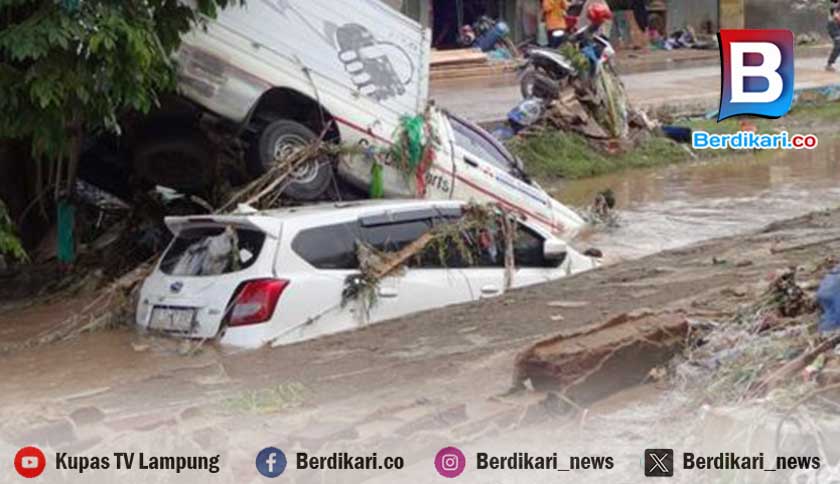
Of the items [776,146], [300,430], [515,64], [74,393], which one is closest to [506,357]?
[300,430]

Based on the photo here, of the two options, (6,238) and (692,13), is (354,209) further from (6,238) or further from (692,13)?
(692,13)

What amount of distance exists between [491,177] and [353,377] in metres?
4.82

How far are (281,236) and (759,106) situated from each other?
1659 cm

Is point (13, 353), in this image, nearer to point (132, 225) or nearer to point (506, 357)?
point (132, 225)

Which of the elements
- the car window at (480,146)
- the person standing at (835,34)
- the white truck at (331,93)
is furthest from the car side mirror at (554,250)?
the person standing at (835,34)

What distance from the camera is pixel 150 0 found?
399 inches

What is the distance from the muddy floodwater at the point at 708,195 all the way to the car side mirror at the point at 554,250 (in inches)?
104

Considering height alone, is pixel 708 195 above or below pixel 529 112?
below

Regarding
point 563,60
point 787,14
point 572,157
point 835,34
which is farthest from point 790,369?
point 787,14

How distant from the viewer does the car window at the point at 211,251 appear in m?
9.05

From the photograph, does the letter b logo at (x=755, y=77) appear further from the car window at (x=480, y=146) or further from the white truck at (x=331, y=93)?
the white truck at (x=331, y=93)

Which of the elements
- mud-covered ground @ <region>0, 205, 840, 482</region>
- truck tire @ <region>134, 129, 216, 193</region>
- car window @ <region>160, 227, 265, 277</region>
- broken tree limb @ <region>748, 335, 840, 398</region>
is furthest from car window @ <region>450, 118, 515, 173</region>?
broken tree limb @ <region>748, 335, 840, 398</region>

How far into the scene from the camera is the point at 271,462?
19.9 feet

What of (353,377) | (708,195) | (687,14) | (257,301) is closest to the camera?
(353,377)
